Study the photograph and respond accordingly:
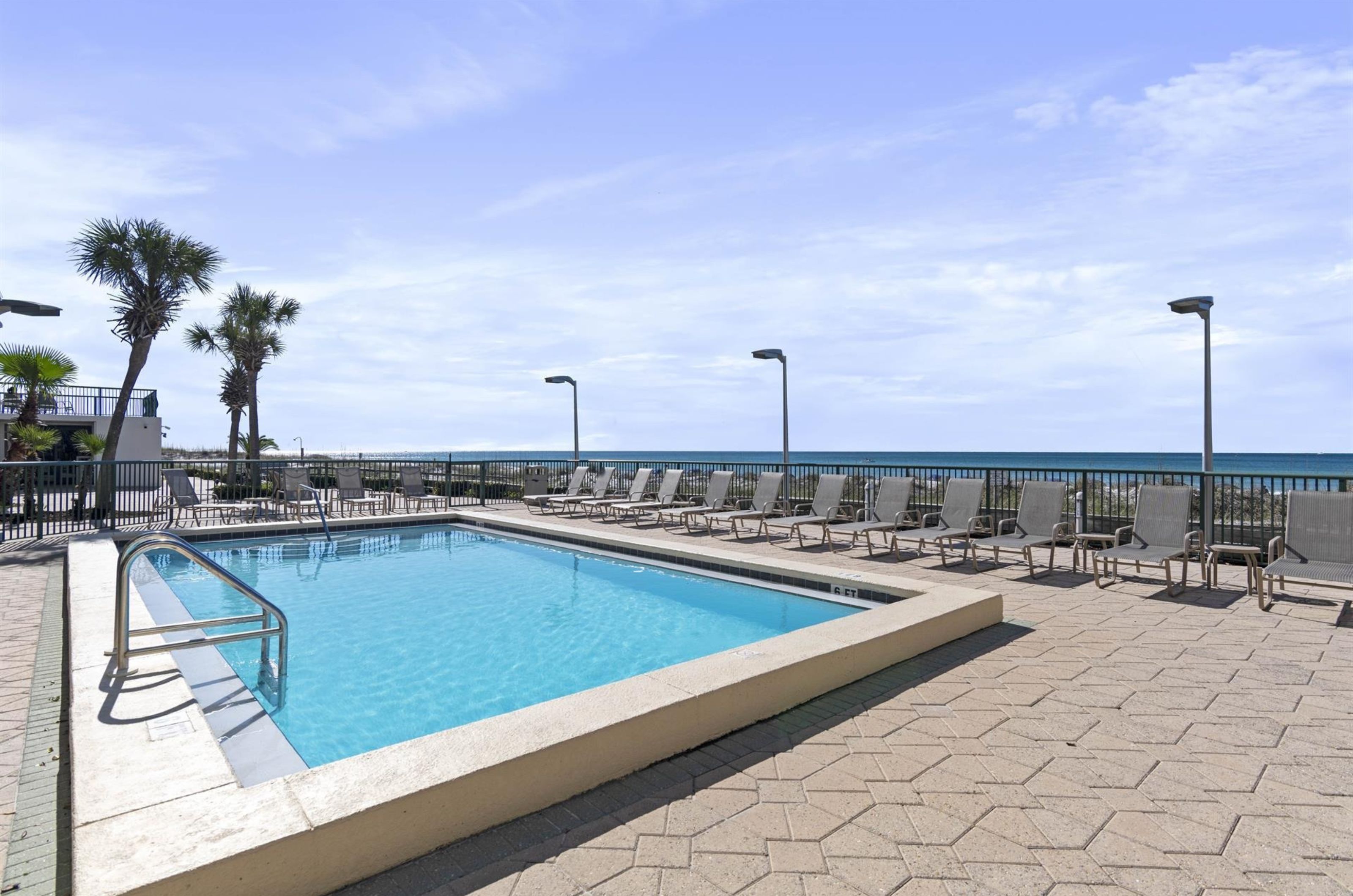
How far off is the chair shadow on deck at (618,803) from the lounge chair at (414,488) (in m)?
10.6

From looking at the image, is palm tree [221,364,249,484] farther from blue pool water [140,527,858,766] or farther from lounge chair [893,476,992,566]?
lounge chair [893,476,992,566]

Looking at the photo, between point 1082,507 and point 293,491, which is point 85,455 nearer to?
point 293,491

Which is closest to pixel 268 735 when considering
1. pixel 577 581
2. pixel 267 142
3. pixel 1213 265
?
pixel 577 581

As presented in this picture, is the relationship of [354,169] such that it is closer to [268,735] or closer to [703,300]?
[268,735]

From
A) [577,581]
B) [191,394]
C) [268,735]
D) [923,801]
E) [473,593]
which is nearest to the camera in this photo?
[923,801]

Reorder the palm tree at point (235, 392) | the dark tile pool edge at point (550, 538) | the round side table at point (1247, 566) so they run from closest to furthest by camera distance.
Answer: the round side table at point (1247, 566), the dark tile pool edge at point (550, 538), the palm tree at point (235, 392)

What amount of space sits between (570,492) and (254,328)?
49.7ft

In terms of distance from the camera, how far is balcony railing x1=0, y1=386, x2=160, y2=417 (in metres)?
23.2

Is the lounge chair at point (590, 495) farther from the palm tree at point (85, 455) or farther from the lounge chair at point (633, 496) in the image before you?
the palm tree at point (85, 455)

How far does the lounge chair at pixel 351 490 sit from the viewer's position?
12.3m

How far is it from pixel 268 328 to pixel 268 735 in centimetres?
2325

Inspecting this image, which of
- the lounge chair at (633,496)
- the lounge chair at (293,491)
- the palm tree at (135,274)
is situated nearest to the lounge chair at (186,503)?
the lounge chair at (293,491)

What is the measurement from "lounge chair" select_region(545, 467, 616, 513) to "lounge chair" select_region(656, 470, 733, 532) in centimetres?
169

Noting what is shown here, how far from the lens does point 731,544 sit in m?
8.60
